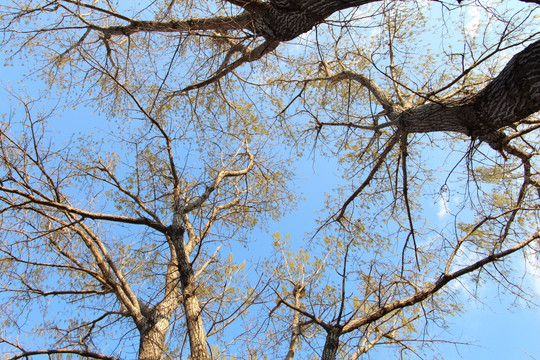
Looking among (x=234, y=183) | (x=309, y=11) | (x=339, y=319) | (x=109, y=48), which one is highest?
(x=109, y=48)

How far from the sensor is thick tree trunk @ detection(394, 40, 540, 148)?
2.67m

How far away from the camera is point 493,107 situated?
311cm

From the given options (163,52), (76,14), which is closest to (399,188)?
(163,52)

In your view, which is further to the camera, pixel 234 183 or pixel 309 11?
pixel 234 183

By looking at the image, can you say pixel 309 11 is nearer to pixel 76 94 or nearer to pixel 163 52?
pixel 163 52

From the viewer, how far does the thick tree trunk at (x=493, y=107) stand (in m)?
2.67

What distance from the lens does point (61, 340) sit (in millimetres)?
4219

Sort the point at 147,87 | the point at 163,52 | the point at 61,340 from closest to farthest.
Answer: the point at 61,340, the point at 163,52, the point at 147,87

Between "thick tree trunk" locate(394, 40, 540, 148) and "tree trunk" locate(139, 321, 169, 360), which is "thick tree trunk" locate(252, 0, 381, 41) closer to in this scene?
"thick tree trunk" locate(394, 40, 540, 148)

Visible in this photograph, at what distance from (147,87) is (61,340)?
3.72 meters

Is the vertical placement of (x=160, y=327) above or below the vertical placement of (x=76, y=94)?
below

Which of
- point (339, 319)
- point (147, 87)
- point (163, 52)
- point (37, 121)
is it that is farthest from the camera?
point (147, 87)

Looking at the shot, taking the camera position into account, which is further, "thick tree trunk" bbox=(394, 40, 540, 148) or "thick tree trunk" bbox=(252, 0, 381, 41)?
"thick tree trunk" bbox=(252, 0, 381, 41)

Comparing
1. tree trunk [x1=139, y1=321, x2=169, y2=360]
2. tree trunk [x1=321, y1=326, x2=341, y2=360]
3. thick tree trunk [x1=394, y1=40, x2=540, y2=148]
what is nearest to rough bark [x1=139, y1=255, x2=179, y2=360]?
tree trunk [x1=139, y1=321, x2=169, y2=360]
